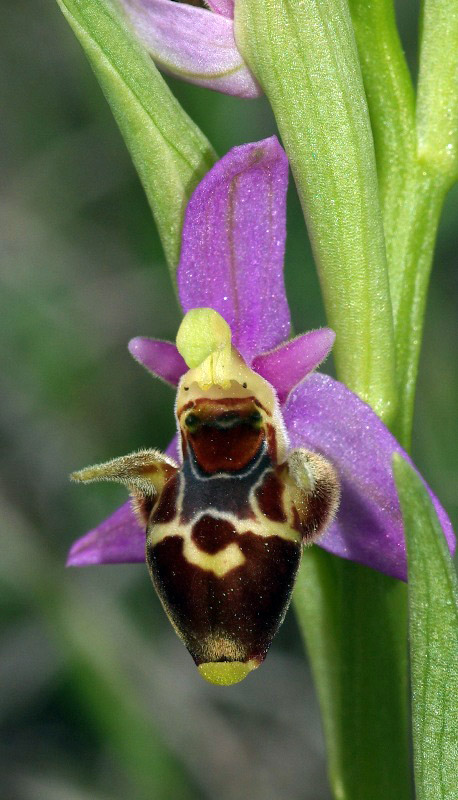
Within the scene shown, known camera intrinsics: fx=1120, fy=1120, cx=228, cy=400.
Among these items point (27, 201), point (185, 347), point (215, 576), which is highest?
point (185, 347)

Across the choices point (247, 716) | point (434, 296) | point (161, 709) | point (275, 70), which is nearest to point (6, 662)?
point (161, 709)

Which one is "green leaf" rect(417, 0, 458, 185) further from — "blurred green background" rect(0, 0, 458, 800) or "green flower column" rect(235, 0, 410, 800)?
"blurred green background" rect(0, 0, 458, 800)

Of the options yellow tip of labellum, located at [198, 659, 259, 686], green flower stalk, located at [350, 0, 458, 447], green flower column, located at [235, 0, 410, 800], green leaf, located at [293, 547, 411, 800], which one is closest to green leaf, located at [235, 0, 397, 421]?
green flower column, located at [235, 0, 410, 800]

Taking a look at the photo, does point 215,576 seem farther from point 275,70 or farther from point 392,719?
point 275,70

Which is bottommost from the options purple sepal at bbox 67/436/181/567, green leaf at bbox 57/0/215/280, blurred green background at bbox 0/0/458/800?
blurred green background at bbox 0/0/458/800

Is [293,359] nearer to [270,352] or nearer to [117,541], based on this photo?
[270,352]

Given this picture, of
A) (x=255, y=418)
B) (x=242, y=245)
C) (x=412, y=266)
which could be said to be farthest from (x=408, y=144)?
(x=255, y=418)
